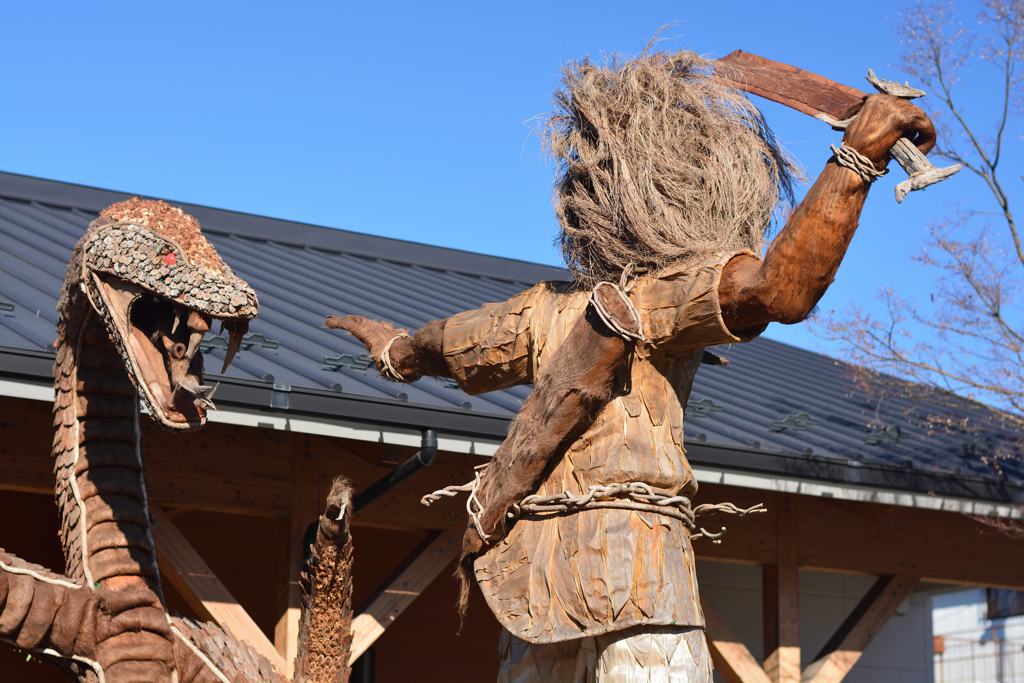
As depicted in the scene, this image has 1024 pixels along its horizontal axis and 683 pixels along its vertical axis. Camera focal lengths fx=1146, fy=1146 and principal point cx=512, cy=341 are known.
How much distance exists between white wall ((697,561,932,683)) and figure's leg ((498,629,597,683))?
6.97 m

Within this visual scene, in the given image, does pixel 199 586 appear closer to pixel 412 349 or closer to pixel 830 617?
pixel 412 349

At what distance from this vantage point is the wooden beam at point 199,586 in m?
5.32

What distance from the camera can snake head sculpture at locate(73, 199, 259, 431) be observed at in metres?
2.41

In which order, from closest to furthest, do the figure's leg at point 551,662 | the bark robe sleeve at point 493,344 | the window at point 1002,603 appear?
1. the figure's leg at point 551,662
2. the bark robe sleeve at point 493,344
3. the window at point 1002,603

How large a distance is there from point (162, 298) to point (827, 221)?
1.41 metres

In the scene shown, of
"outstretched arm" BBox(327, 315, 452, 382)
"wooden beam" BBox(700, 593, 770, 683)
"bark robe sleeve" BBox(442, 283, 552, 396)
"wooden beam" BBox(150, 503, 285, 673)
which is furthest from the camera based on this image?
"wooden beam" BBox(700, 593, 770, 683)

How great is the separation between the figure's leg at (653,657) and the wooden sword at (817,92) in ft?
3.40

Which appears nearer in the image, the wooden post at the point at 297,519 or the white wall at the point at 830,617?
the wooden post at the point at 297,519

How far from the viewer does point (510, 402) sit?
21.4ft

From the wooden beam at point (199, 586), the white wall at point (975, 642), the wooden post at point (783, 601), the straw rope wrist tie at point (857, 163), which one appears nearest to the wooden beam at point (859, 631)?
the wooden post at point (783, 601)

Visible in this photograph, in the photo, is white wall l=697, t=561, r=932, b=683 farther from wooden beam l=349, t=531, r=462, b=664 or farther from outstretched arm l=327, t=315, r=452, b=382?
outstretched arm l=327, t=315, r=452, b=382

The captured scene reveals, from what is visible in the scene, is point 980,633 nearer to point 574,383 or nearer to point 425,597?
point 425,597

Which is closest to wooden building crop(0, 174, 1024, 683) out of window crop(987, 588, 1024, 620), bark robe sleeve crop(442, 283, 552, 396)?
bark robe sleeve crop(442, 283, 552, 396)

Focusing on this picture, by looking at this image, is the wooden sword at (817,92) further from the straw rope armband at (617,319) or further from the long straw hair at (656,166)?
the straw rope armband at (617,319)
